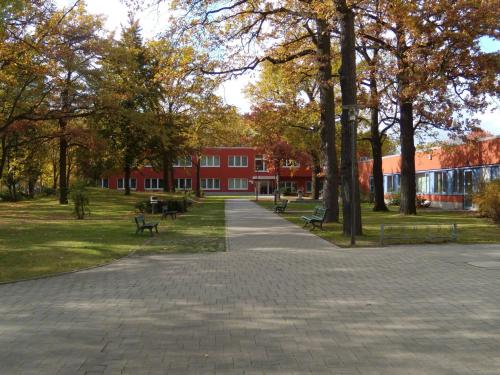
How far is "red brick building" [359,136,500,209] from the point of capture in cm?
3072

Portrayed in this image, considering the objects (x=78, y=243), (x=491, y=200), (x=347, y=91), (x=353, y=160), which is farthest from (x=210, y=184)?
(x=353, y=160)

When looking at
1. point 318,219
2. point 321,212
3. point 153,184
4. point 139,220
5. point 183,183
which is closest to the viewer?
point 139,220

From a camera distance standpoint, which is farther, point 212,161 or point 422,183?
point 212,161

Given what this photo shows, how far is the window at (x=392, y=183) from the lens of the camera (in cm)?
4797

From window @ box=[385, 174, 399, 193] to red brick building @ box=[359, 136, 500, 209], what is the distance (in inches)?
216

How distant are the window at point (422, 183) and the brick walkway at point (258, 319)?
3021cm

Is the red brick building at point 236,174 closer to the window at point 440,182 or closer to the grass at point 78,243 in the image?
the window at point 440,182

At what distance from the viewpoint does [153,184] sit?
272ft

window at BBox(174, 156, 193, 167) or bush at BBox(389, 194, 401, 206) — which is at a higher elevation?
window at BBox(174, 156, 193, 167)

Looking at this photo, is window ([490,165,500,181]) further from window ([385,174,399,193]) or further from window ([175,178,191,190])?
window ([175,178,191,190])

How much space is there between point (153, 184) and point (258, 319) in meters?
77.8

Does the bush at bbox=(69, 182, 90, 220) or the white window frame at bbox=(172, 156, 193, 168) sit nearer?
the bush at bbox=(69, 182, 90, 220)

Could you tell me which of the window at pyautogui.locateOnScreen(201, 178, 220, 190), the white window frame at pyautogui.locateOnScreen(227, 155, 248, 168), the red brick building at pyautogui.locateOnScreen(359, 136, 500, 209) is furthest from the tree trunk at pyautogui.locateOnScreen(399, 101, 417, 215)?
the window at pyautogui.locateOnScreen(201, 178, 220, 190)

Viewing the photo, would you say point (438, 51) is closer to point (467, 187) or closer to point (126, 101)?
point (467, 187)
